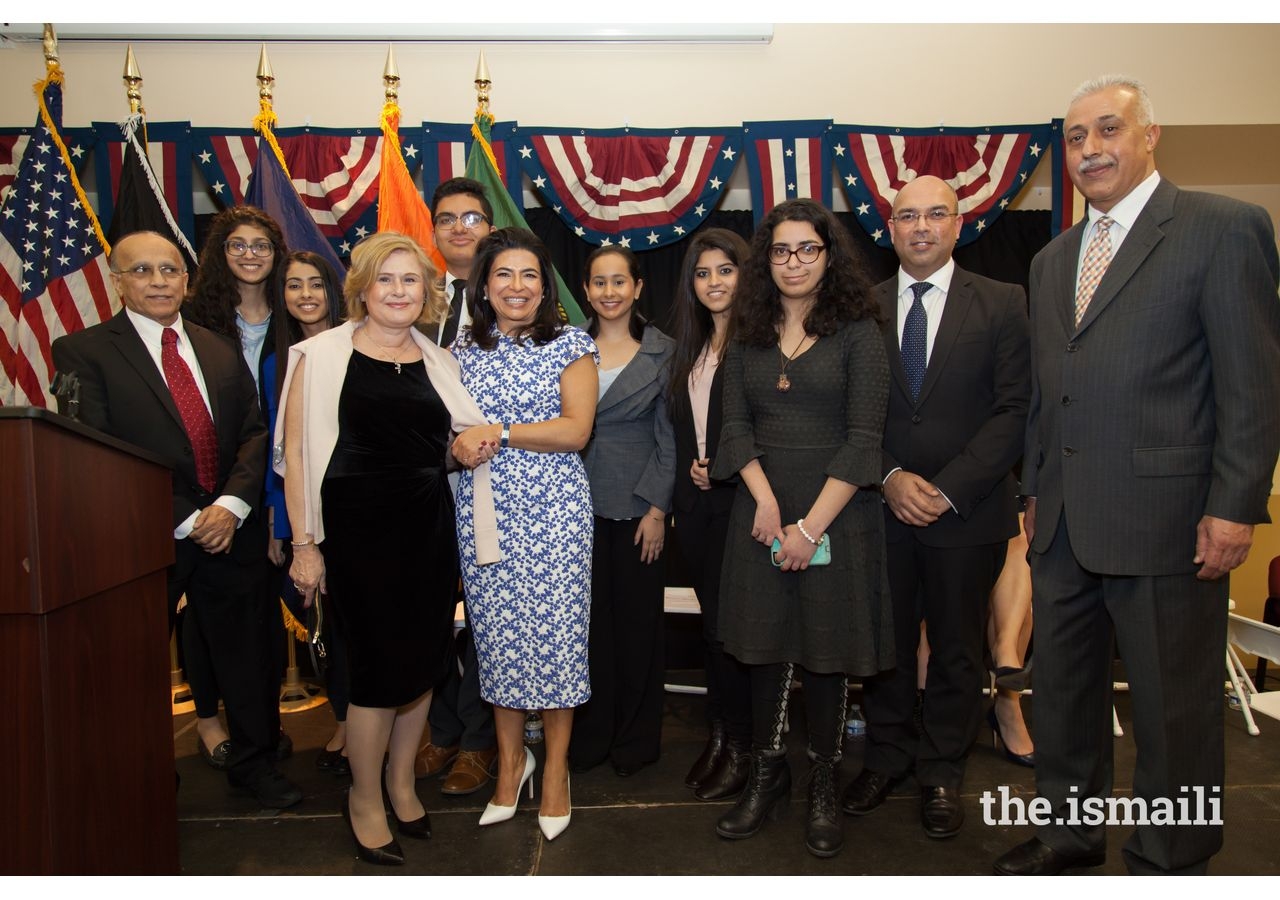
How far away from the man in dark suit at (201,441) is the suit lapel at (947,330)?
2117 millimetres

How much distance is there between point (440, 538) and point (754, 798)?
1195 millimetres

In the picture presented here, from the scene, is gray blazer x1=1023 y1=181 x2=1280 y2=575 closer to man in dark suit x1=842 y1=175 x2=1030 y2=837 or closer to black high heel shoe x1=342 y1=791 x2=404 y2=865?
man in dark suit x1=842 y1=175 x2=1030 y2=837

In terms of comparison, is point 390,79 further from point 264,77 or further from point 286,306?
point 286,306

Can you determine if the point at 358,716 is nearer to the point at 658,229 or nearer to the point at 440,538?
the point at 440,538

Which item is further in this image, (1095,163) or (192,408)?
(192,408)

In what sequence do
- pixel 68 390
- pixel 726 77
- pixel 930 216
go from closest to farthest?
pixel 68 390
pixel 930 216
pixel 726 77

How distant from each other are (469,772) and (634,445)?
4.10 feet

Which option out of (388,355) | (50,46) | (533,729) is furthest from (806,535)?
(50,46)

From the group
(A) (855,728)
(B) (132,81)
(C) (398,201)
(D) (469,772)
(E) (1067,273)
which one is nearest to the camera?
(E) (1067,273)

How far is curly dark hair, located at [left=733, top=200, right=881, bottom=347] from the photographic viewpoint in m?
2.42

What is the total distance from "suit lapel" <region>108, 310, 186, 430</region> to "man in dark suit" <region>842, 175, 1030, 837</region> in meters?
2.16

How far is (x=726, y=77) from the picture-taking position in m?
4.86

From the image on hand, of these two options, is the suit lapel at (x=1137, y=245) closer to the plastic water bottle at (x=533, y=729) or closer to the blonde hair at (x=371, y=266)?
the blonde hair at (x=371, y=266)

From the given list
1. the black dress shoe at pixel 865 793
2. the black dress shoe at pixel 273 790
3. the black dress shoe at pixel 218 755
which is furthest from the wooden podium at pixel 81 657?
the black dress shoe at pixel 865 793
